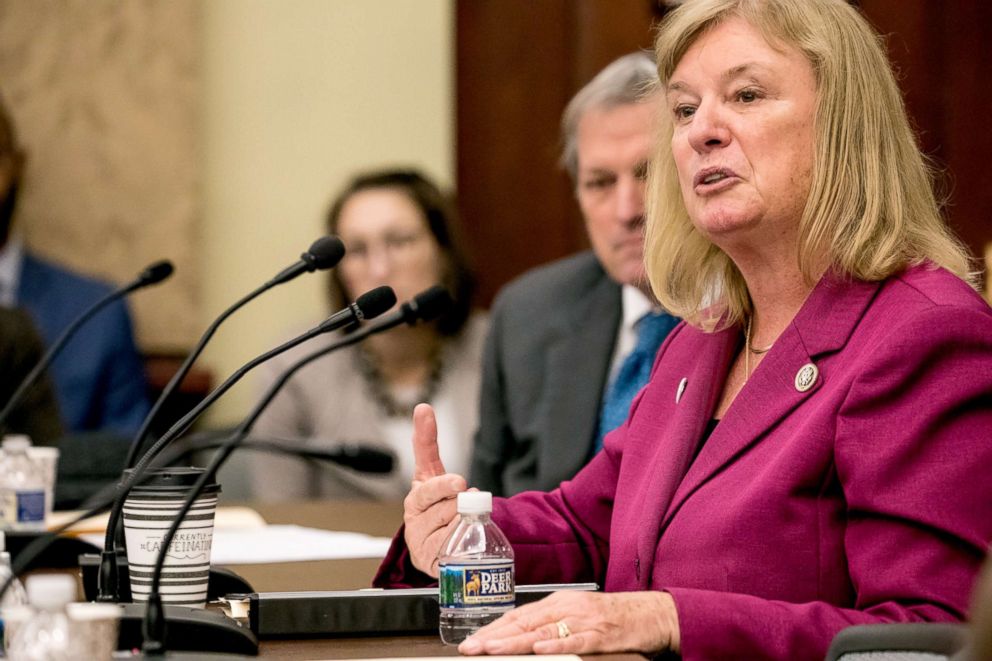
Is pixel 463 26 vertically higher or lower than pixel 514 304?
higher

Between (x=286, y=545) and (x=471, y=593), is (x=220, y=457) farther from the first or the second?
(x=286, y=545)

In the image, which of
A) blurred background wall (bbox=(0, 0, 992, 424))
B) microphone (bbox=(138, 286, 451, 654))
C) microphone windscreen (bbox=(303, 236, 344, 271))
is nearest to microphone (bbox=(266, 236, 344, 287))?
microphone windscreen (bbox=(303, 236, 344, 271))

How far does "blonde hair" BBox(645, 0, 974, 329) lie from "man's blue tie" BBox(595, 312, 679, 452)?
92cm

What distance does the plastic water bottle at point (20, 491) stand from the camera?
258cm

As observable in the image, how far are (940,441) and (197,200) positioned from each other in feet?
10.7

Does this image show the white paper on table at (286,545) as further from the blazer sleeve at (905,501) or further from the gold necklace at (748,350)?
the blazer sleeve at (905,501)

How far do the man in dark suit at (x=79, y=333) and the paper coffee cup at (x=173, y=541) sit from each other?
2.56 meters

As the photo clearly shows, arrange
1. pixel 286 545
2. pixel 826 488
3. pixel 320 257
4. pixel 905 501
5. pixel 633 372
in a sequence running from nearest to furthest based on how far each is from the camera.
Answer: pixel 905 501 < pixel 826 488 < pixel 320 257 < pixel 286 545 < pixel 633 372

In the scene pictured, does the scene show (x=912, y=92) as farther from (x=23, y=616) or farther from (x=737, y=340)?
(x=23, y=616)

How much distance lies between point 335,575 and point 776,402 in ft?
2.44

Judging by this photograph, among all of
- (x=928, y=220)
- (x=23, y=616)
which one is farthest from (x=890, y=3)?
(x=23, y=616)

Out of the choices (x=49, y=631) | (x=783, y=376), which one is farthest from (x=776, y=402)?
(x=49, y=631)

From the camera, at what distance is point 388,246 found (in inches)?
156

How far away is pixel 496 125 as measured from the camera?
15.0ft
